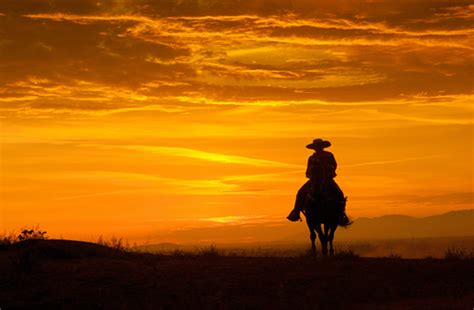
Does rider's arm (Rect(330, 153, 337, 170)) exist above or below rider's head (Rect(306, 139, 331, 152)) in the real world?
below

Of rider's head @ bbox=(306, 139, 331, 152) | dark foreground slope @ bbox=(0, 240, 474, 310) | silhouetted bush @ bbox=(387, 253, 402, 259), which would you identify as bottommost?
dark foreground slope @ bbox=(0, 240, 474, 310)

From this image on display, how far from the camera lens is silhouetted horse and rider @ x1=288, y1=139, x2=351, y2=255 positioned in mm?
25828

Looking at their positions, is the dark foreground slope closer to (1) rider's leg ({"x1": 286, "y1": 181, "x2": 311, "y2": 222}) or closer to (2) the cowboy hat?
(1) rider's leg ({"x1": 286, "y1": 181, "x2": 311, "y2": 222})

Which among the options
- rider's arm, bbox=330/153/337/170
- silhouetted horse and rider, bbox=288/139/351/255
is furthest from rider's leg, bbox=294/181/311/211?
rider's arm, bbox=330/153/337/170

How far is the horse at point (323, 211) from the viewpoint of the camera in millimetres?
25938

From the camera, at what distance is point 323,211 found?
1027 inches

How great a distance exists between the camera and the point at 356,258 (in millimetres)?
24578

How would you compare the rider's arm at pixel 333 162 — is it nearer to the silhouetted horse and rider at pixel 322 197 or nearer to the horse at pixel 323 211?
the silhouetted horse and rider at pixel 322 197

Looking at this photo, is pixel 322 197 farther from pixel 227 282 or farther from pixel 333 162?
pixel 227 282

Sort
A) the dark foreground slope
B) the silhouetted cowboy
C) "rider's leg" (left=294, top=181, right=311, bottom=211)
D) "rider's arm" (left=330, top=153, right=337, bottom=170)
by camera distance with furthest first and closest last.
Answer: "rider's leg" (left=294, top=181, right=311, bottom=211), "rider's arm" (left=330, top=153, right=337, bottom=170), the silhouetted cowboy, the dark foreground slope

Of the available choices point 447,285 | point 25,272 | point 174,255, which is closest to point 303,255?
point 174,255

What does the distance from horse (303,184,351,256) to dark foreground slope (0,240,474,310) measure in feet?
7.88

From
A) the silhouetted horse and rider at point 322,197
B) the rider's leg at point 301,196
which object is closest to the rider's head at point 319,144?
the silhouetted horse and rider at point 322,197

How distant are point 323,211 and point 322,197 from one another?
45 cm
